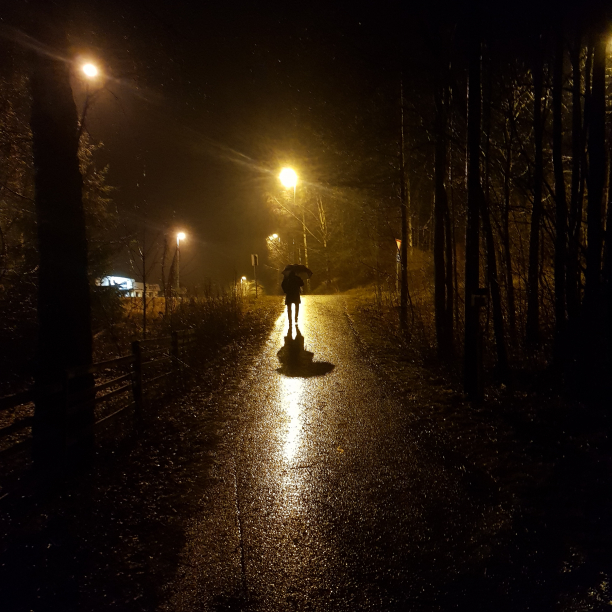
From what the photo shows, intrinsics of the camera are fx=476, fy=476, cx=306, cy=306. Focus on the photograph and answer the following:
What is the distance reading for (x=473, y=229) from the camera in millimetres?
8445

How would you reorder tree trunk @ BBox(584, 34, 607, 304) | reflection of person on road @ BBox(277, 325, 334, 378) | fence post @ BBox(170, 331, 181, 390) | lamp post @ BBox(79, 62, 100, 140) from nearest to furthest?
lamp post @ BBox(79, 62, 100, 140) → tree trunk @ BBox(584, 34, 607, 304) → reflection of person on road @ BBox(277, 325, 334, 378) → fence post @ BBox(170, 331, 181, 390)

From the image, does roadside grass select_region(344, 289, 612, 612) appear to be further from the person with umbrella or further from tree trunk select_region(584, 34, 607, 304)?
the person with umbrella

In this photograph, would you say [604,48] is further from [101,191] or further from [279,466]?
[101,191]

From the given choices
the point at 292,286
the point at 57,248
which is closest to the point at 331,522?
the point at 57,248

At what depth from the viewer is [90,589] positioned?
3.62 metres

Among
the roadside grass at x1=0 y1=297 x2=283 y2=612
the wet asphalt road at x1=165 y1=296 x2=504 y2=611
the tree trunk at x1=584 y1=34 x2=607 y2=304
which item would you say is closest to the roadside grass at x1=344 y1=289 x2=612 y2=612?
the wet asphalt road at x1=165 y1=296 x2=504 y2=611

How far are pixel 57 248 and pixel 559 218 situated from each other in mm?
8422

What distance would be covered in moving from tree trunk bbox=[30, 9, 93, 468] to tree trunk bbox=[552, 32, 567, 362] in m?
8.12

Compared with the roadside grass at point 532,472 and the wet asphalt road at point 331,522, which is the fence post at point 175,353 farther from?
the roadside grass at point 532,472

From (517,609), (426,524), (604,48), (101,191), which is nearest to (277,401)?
(426,524)

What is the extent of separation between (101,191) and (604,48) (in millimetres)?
13312

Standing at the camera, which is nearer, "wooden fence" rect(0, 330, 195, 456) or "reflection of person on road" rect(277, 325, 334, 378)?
"wooden fence" rect(0, 330, 195, 456)

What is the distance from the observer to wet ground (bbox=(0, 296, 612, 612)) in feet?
11.6

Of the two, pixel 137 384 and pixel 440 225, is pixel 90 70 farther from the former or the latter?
pixel 440 225
